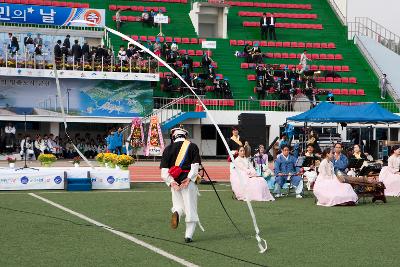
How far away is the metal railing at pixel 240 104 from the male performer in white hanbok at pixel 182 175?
29.1 m

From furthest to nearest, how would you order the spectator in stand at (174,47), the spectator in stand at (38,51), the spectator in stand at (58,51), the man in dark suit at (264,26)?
1. the man in dark suit at (264,26)
2. the spectator in stand at (174,47)
3. the spectator in stand at (38,51)
4. the spectator in stand at (58,51)

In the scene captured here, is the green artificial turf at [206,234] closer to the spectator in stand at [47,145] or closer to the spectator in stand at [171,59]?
the spectator in stand at [47,145]

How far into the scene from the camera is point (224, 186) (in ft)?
85.8

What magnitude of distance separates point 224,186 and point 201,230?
39.0 ft

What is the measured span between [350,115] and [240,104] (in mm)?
13814

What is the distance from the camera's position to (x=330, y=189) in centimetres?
1947

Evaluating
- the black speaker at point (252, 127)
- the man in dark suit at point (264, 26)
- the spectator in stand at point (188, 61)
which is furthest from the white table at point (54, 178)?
the man in dark suit at point (264, 26)

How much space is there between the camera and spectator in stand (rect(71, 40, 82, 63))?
135 ft

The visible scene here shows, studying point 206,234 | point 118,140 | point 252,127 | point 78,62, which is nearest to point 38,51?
point 78,62

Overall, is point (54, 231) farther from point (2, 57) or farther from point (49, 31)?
point (49, 31)

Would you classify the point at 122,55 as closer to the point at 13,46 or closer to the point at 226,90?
the point at 13,46

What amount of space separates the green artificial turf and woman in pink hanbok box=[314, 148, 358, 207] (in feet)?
1.72

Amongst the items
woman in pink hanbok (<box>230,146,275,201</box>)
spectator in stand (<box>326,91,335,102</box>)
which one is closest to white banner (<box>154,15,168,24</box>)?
spectator in stand (<box>326,91,335,102</box>)

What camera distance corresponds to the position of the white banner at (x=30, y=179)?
2322 cm
